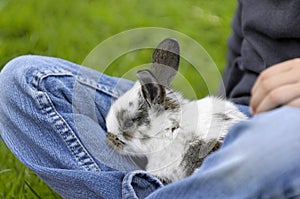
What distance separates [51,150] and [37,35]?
1132 mm

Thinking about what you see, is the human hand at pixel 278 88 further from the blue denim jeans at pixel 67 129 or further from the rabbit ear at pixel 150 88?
the rabbit ear at pixel 150 88

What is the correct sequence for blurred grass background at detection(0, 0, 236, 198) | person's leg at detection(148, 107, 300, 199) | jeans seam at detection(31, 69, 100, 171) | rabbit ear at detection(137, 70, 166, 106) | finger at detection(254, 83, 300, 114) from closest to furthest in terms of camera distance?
person's leg at detection(148, 107, 300, 199), finger at detection(254, 83, 300, 114), rabbit ear at detection(137, 70, 166, 106), jeans seam at detection(31, 69, 100, 171), blurred grass background at detection(0, 0, 236, 198)

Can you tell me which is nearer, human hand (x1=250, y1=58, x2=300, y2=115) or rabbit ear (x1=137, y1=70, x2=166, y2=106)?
human hand (x1=250, y1=58, x2=300, y2=115)

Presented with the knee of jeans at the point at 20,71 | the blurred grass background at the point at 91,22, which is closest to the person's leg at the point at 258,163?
the knee of jeans at the point at 20,71

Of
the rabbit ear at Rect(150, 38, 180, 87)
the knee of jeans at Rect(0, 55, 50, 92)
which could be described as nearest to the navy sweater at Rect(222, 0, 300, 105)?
the rabbit ear at Rect(150, 38, 180, 87)

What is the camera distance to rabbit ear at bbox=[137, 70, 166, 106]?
1.45m

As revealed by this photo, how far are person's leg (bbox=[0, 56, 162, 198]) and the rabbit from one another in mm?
53

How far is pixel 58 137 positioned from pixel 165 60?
310 millimetres

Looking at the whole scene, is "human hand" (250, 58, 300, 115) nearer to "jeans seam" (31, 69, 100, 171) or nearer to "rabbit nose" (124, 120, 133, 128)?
"rabbit nose" (124, 120, 133, 128)

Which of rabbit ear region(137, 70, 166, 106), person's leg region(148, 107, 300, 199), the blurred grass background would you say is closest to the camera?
person's leg region(148, 107, 300, 199)

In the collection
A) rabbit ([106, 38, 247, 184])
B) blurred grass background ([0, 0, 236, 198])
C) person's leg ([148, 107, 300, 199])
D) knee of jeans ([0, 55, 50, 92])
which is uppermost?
knee of jeans ([0, 55, 50, 92])

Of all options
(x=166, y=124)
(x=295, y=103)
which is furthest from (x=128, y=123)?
(x=295, y=103)

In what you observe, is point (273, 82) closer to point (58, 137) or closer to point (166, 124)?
point (166, 124)

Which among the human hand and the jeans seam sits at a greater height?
the human hand
